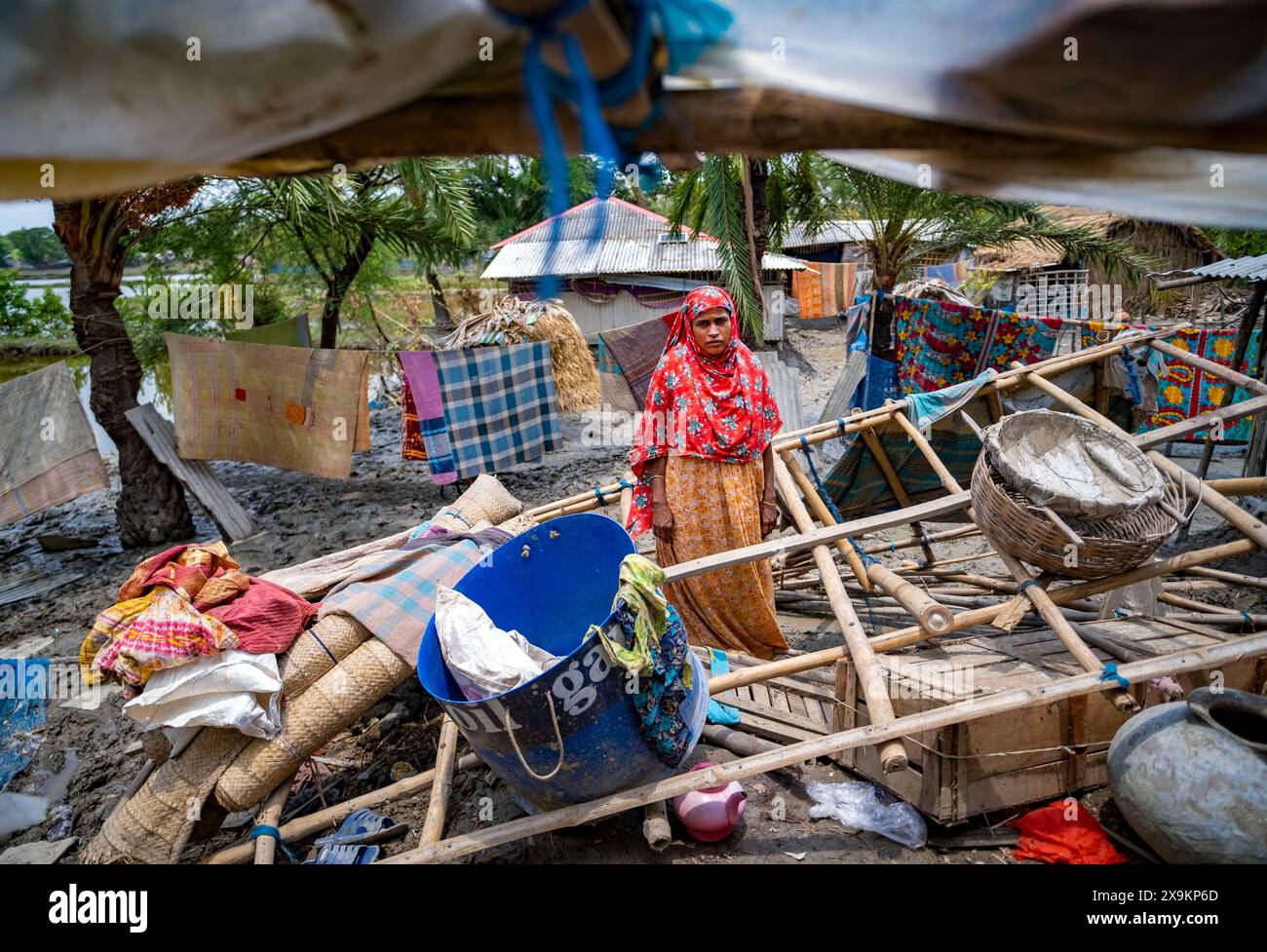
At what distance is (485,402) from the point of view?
7559 millimetres

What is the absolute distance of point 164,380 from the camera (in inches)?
410

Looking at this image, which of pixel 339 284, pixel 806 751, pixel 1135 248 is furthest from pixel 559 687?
pixel 1135 248

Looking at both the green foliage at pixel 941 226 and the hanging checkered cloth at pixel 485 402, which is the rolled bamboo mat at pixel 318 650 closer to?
the hanging checkered cloth at pixel 485 402

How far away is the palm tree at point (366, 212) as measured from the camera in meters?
7.23

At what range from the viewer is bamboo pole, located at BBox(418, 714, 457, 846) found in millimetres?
2713

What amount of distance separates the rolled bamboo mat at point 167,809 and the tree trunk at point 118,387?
5210 millimetres

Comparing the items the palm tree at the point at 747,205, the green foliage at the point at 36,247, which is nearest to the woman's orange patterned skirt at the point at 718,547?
the palm tree at the point at 747,205

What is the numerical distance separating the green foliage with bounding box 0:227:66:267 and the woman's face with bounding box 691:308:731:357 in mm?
6317

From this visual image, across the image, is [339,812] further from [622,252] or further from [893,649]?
[622,252]

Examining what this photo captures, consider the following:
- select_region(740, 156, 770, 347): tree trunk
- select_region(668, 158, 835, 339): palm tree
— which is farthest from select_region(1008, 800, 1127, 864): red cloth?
select_region(740, 156, 770, 347): tree trunk

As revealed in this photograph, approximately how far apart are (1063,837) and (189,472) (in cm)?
777
